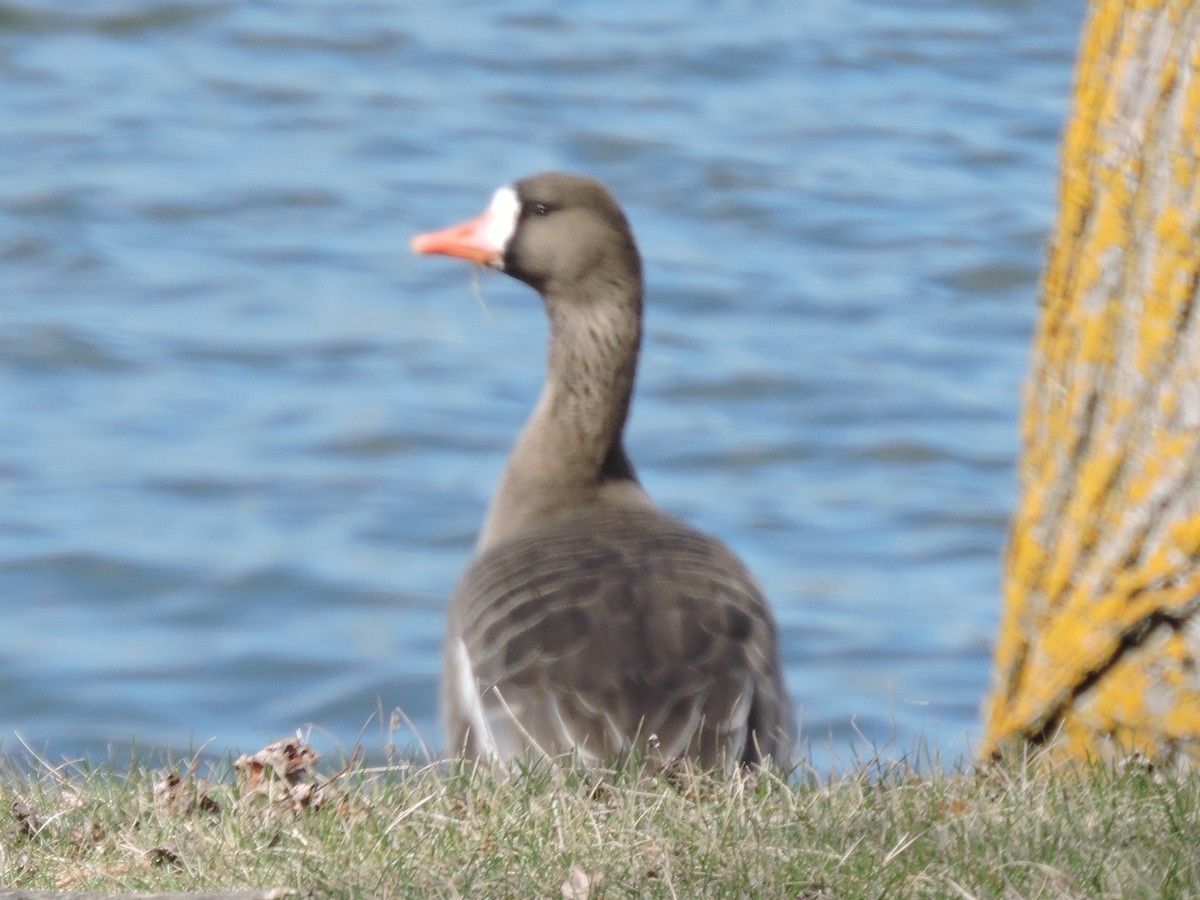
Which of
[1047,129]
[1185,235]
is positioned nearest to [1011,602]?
[1185,235]

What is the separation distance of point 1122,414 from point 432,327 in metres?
9.44

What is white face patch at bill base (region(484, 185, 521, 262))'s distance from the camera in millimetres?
6949

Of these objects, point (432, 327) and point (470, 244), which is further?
point (432, 327)

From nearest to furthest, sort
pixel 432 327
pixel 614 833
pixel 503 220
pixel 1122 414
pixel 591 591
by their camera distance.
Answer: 1. pixel 614 833
2. pixel 1122 414
3. pixel 591 591
4. pixel 503 220
5. pixel 432 327

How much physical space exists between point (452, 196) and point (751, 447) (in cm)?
350

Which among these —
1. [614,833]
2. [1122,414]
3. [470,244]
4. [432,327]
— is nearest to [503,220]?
[470,244]

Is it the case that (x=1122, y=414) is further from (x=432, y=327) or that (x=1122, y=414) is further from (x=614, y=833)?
(x=432, y=327)

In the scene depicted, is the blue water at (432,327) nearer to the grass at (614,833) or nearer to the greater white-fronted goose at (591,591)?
the greater white-fronted goose at (591,591)

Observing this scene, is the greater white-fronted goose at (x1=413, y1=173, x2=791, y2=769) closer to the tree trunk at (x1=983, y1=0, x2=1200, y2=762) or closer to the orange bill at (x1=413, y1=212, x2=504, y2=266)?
the orange bill at (x1=413, y1=212, x2=504, y2=266)

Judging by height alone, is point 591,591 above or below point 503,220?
below

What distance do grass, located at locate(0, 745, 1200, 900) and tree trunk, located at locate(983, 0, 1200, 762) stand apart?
0.34 metres

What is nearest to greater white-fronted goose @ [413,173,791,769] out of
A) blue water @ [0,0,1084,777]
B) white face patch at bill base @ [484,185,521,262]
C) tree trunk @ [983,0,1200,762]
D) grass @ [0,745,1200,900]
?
white face patch at bill base @ [484,185,521,262]

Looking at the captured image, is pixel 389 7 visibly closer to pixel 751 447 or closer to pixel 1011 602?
pixel 751 447

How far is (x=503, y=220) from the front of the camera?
22.9ft
